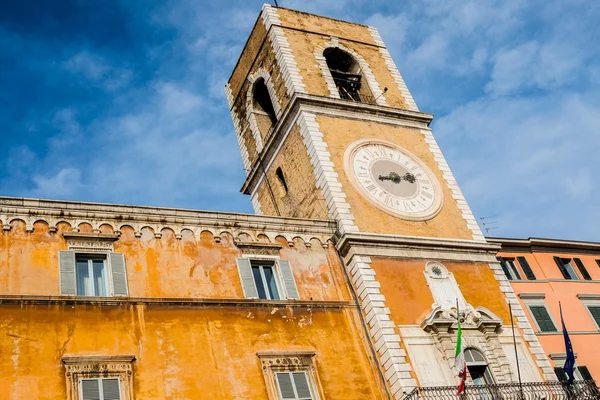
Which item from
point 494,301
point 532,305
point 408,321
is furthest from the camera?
point 532,305

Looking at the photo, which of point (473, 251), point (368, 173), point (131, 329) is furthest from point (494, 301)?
point (131, 329)

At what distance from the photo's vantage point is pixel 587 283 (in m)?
26.7

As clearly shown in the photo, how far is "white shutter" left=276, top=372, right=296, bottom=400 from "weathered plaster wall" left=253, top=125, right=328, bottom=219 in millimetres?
6012

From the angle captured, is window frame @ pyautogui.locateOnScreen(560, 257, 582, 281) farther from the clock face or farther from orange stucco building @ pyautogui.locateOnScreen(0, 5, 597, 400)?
the clock face

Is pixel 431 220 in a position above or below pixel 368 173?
below

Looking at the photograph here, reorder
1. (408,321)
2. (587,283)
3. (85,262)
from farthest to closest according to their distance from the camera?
(587,283) → (408,321) → (85,262)

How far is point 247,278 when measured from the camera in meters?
17.1

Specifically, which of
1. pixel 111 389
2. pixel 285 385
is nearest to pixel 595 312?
pixel 285 385

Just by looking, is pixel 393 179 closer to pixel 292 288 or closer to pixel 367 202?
pixel 367 202

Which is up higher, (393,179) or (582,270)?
(393,179)

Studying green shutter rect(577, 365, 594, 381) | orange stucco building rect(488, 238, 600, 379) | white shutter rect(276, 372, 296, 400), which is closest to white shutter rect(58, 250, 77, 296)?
white shutter rect(276, 372, 296, 400)

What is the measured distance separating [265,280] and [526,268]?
12836mm

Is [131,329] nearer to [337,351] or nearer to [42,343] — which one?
[42,343]

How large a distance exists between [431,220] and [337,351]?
20.1 ft
